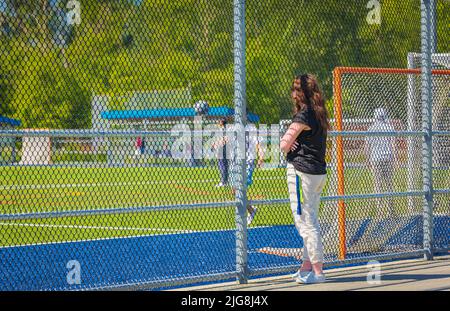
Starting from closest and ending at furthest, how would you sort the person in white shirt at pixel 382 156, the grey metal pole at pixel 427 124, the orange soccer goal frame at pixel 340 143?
1. the orange soccer goal frame at pixel 340 143
2. the grey metal pole at pixel 427 124
3. the person in white shirt at pixel 382 156

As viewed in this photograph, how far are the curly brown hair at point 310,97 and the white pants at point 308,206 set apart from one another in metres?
0.56

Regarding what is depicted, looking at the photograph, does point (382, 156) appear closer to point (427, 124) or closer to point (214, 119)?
point (427, 124)

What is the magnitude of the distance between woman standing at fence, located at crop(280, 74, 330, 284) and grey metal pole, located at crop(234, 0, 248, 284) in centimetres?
56

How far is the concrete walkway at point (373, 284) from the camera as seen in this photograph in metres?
8.67

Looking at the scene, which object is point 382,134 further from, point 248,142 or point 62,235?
point 62,235

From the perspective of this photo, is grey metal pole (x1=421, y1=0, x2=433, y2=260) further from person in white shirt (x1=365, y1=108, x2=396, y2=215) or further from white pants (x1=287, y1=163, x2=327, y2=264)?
white pants (x1=287, y1=163, x2=327, y2=264)

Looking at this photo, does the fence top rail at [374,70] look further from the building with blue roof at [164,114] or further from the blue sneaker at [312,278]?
the blue sneaker at [312,278]

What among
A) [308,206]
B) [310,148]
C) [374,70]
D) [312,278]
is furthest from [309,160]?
[374,70]

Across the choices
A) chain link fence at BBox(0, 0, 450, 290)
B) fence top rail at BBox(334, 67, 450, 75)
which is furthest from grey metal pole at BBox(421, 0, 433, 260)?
fence top rail at BBox(334, 67, 450, 75)

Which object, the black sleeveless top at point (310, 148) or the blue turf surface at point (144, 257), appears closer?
the black sleeveless top at point (310, 148)

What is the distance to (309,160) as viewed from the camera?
859 cm

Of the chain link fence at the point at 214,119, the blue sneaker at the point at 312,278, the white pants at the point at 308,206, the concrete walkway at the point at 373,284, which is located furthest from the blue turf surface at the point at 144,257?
the white pants at the point at 308,206

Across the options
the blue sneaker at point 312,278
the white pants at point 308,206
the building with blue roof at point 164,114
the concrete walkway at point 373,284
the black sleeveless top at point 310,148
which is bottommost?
the concrete walkway at point 373,284

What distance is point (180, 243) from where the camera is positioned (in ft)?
39.7
